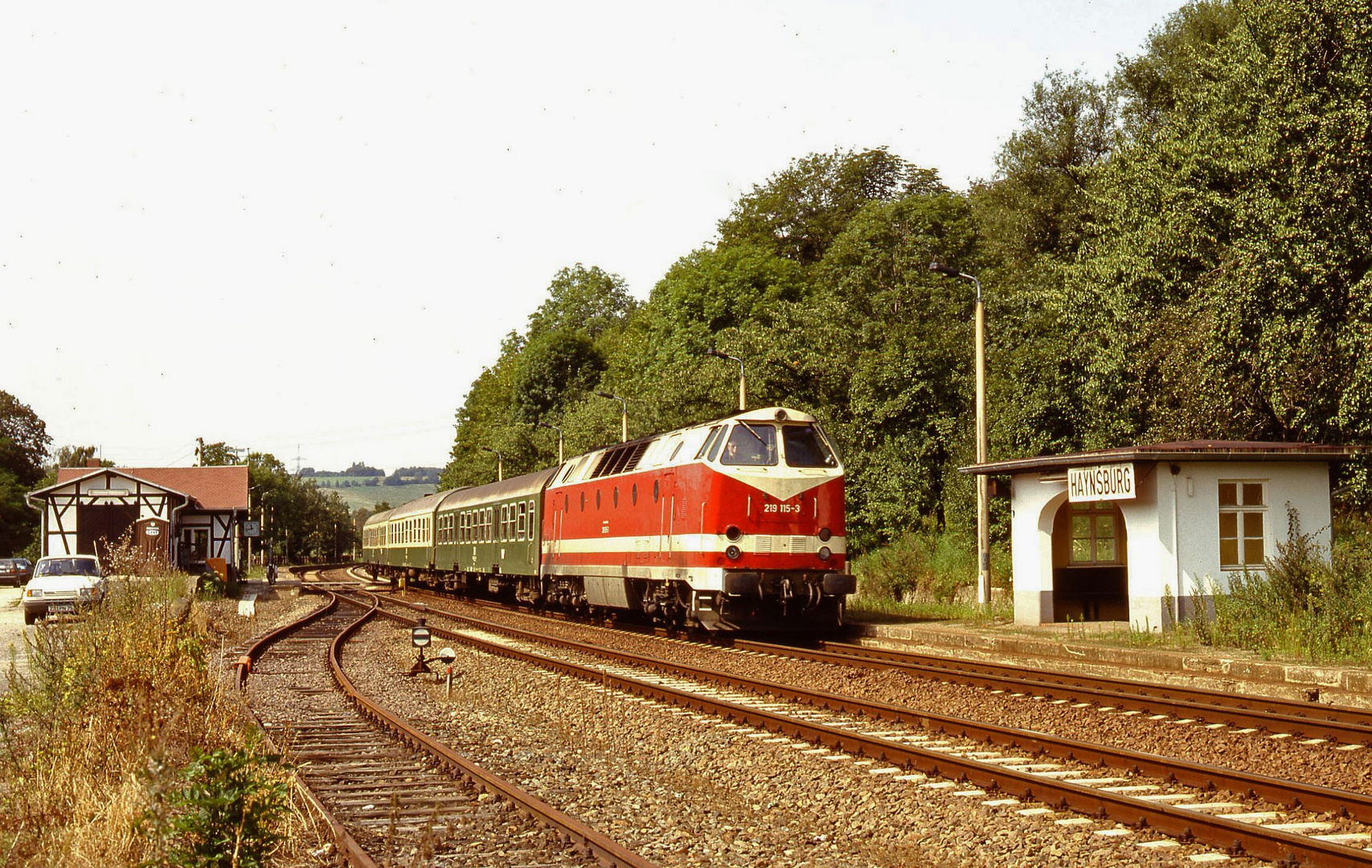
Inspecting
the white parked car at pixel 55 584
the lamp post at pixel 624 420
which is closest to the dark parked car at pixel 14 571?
the lamp post at pixel 624 420

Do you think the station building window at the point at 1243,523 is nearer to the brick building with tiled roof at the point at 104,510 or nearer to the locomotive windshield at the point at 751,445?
the locomotive windshield at the point at 751,445

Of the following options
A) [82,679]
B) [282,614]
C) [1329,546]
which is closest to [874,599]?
[1329,546]

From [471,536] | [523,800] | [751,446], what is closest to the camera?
[523,800]

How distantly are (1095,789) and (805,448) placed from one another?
1224 centimetres

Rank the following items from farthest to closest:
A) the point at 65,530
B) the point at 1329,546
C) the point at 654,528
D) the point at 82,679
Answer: the point at 65,530
the point at 654,528
the point at 1329,546
the point at 82,679

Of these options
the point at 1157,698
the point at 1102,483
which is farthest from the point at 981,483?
the point at 1157,698

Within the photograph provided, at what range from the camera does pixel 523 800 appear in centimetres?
799

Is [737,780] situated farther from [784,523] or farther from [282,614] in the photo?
[282,614]

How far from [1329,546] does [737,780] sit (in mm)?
12959

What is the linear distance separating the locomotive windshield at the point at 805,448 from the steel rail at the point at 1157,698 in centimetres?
374

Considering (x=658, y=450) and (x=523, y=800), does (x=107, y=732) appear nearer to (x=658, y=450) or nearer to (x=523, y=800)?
(x=523, y=800)

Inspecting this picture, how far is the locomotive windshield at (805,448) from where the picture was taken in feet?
64.5

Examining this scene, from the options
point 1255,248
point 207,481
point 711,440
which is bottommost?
Result: point 711,440

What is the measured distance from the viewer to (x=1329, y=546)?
18562mm
